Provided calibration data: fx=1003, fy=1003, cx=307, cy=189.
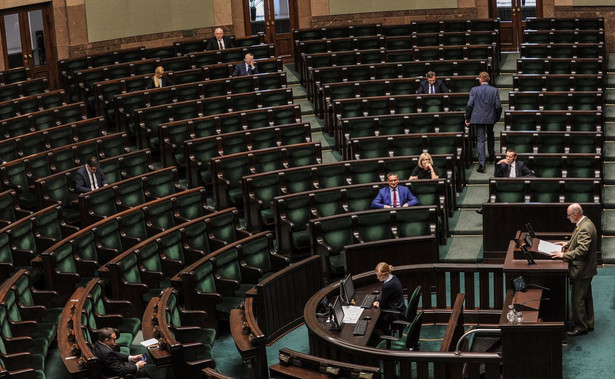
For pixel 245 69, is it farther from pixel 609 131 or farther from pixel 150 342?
pixel 150 342

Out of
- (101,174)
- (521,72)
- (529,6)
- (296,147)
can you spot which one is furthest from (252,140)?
(529,6)

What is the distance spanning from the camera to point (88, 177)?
9406mm

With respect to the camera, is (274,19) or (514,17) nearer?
(514,17)

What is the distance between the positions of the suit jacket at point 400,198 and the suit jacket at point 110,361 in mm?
3452

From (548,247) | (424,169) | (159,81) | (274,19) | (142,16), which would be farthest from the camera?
(274,19)

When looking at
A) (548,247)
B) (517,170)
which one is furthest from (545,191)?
(548,247)

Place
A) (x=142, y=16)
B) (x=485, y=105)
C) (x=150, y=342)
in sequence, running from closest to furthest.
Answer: (x=150, y=342), (x=485, y=105), (x=142, y=16)

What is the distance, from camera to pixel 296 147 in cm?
1016

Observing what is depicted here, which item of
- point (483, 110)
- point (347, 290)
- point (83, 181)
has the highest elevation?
point (483, 110)

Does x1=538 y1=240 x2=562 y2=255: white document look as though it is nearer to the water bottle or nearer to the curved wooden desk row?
the curved wooden desk row

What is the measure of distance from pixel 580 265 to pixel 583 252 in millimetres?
113

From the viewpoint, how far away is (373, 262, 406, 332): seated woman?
287 inches

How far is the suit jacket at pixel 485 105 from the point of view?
10.4 metres

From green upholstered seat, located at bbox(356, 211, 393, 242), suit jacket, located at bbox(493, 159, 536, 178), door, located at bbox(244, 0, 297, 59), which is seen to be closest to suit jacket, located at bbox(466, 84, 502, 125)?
suit jacket, located at bbox(493, 159, 536, 178)
